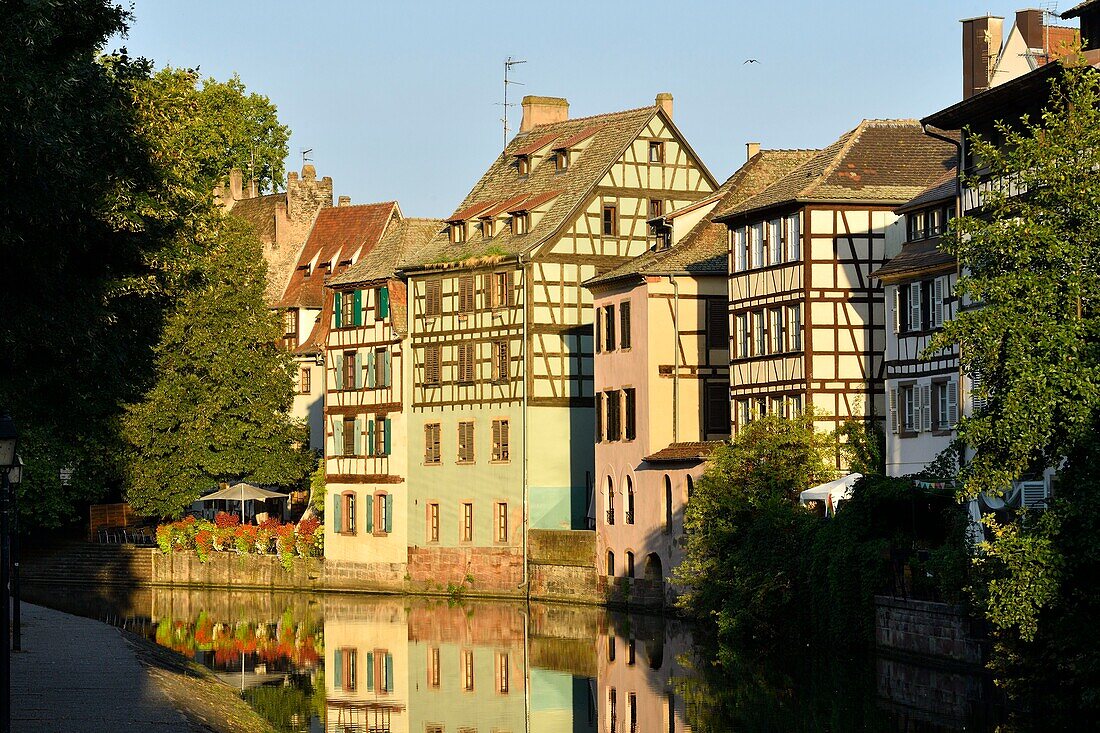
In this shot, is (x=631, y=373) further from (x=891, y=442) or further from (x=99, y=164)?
(x=99, y=164)

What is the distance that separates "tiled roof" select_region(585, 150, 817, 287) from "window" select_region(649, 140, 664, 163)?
4.85 m

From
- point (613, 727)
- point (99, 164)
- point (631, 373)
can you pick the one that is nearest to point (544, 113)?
point (631, 373)

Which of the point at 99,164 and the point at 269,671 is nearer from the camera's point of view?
the point at 99,164

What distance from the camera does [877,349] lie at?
1953 inches

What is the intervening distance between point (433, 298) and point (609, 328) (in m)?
9.76

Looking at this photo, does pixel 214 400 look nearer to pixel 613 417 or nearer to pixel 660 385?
pixel 613 417

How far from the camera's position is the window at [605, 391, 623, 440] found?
186ft

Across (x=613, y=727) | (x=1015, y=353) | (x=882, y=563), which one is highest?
(x=1015, y=353)

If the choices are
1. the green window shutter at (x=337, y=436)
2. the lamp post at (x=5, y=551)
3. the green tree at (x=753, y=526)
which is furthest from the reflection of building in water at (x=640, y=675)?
the green window shutter at (x=337, y=436)

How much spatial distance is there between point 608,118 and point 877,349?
1776 cm

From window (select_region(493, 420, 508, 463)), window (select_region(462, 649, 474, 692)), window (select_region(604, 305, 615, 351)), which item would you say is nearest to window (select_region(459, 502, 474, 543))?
window (select_region(493, 420, 508, 463))

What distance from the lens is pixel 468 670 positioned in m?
41.1

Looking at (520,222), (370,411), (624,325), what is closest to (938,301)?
(624,325)

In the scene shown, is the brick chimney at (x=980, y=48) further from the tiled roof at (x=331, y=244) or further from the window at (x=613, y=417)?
the tiled roof at (x=331, y=244)
